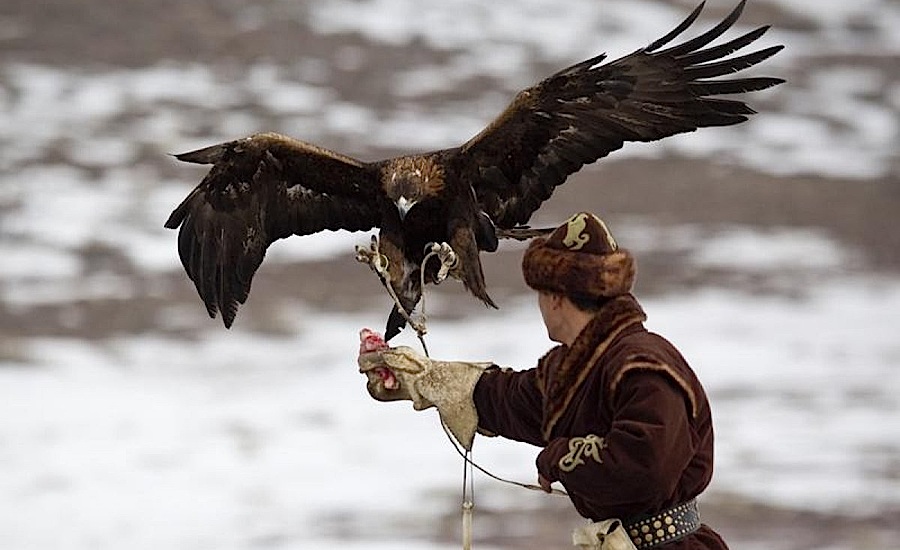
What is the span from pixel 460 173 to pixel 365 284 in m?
8.28

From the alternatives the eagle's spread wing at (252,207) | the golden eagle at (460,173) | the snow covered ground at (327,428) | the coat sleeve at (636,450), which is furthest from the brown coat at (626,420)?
the snow covered ground at (327,428)

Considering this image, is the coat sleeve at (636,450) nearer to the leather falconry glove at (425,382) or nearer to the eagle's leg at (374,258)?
the leather falconry glove at (425,382)

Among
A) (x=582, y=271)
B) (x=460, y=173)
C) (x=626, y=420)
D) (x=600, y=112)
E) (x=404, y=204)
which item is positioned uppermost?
(x=600, y=112)

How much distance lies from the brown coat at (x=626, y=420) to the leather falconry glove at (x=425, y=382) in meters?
0.17

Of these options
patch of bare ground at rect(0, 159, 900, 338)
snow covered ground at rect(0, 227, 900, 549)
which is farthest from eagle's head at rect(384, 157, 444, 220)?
patch of bare ground at rect(0, 159, 900, 338)

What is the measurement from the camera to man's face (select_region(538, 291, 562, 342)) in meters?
2.99

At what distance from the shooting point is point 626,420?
9.23ft

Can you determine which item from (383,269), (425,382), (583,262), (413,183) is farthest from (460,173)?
(583,262)

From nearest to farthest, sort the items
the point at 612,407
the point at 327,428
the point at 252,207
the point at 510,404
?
the point at 612,407, the point at 510,404, the point at 252,207, the point at 327,428

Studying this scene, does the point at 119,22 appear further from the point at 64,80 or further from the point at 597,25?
the point at 597,25

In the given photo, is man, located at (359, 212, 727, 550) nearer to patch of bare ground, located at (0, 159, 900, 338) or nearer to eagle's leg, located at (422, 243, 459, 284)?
eagle's leg, located at (422, 243, 459, 284)

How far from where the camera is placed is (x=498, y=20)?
17812mm

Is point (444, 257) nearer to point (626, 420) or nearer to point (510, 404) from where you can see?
point (510, 404)

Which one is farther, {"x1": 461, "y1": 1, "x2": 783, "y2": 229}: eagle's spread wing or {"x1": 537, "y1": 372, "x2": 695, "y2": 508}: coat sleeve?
{"x1": 461, "y1": 1, "x2": 783, "y2": 229}: eagle's spread wing
